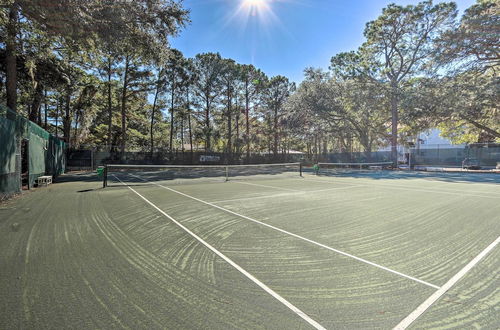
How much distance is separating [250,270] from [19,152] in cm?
1058

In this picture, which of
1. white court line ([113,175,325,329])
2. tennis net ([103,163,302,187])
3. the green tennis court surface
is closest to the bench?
tennis net ([103,163,302,187])

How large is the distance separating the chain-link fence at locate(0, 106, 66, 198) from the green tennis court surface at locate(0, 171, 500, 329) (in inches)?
126

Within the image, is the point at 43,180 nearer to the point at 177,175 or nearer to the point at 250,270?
the point at 177,175

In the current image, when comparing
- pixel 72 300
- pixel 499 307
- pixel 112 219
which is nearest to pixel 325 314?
pixel 499 307

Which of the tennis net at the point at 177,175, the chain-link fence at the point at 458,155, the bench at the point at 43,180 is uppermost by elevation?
the chain-link fence at the point at 458,155

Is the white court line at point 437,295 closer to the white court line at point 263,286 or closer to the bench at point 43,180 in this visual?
the white court line at point 263,286

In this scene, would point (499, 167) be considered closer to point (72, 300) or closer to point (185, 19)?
point (185, 19)

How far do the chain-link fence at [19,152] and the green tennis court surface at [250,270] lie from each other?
321 cm

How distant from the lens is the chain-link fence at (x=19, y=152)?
26.0ft

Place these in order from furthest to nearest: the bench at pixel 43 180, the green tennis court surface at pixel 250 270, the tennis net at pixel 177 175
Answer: the tennis net at pixel 177 175, the bench at pixel 43 180, the green tennis court surface at pixel 250 270

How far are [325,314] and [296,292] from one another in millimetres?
435

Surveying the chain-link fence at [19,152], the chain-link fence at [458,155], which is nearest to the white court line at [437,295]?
the chain-link fence at [19,152]

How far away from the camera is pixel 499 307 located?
7.68 feet

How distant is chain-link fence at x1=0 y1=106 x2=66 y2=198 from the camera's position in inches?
313
